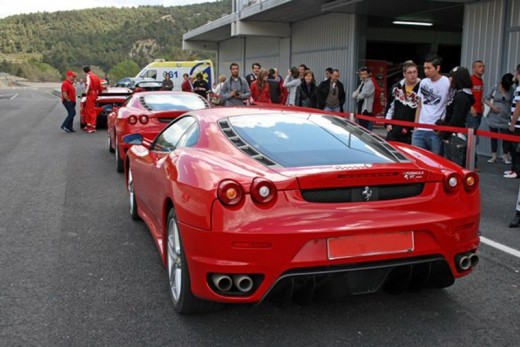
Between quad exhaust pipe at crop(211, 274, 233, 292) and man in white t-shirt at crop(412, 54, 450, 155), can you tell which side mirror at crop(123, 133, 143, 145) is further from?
man in white t-shirt at crop(412, 54, 450, 155)

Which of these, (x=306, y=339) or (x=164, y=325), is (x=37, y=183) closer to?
(x=164, y=325)

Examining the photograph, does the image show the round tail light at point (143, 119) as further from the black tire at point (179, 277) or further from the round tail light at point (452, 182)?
the round tail light at point (452, 182)

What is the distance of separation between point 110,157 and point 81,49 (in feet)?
428

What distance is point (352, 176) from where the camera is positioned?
3.18 metres

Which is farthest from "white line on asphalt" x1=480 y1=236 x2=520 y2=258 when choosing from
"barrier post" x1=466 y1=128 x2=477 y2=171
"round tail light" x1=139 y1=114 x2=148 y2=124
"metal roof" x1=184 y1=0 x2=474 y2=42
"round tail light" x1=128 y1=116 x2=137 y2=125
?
"metal roof" x1=184 y1=0 x2=474 y2=42

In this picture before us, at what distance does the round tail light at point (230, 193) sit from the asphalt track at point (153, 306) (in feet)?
2.70

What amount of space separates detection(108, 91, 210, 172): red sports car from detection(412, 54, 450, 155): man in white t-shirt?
3.64 metres

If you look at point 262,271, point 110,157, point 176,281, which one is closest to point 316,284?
point 262,271

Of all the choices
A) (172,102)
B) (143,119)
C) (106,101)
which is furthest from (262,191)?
(106,101)

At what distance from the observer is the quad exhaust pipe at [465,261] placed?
340cm

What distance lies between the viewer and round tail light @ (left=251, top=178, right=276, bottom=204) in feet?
10.1

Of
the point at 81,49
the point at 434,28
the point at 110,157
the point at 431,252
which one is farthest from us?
the point at 81,49

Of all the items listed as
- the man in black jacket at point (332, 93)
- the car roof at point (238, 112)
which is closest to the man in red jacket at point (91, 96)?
the man in black jacket at point (332, 93)

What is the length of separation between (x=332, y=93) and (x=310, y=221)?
10.5m
